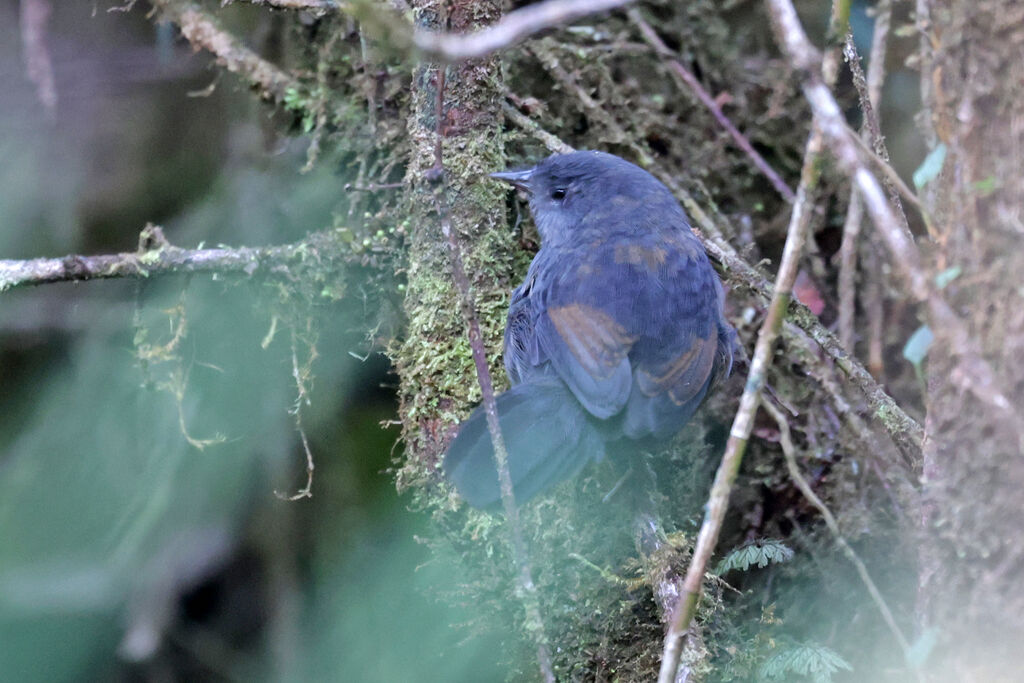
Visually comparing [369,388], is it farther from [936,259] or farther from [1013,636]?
[1013,636]

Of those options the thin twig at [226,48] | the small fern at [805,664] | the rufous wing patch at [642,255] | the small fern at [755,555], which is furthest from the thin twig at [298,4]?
the small fern at [805,664]

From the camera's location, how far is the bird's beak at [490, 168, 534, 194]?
3330mm

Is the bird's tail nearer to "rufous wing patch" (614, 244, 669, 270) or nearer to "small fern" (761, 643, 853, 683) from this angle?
"rufous wing patch" (614, 244, 669, 270)

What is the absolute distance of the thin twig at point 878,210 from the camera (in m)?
1.58

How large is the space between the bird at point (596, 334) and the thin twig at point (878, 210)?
122 cm

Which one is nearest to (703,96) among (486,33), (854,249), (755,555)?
(854,249)

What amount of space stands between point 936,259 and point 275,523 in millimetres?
3083

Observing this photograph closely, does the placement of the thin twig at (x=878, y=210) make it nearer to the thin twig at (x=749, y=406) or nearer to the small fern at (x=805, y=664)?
the thin twig at (x=749, y=406)

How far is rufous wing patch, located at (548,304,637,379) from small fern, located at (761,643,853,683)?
989mm

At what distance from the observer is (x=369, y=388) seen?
420 cm

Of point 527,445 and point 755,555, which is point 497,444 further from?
point 755,555

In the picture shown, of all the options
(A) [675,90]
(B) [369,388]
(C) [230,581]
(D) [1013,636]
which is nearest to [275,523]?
(C) [230,581]

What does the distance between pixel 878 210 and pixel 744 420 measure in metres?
0.50

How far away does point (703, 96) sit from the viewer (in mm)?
4230
